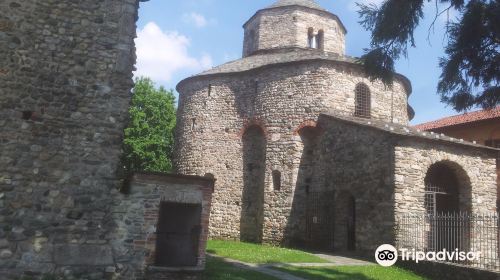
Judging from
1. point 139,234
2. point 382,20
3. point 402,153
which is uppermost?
point 382,20

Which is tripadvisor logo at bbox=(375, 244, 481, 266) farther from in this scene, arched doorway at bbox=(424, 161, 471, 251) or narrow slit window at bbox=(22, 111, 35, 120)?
narrow slit window at bbox=(22, 111, 35, 120)

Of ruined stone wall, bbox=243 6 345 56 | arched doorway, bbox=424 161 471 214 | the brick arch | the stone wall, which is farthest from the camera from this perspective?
ruined stone wall, bbox=243 6 345 56

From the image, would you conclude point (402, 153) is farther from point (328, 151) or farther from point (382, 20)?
point (382, 20)

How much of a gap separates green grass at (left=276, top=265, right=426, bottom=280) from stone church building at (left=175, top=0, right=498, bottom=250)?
1.63 meters

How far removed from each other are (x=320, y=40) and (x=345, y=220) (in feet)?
40.7

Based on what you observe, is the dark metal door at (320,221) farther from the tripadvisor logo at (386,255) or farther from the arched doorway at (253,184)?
the tripadvisor logo at (386,255)

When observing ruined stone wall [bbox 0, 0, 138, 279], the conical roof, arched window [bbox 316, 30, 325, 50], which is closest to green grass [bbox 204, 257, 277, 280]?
ruined stone wall [bbox 0, 0, 138, 279]

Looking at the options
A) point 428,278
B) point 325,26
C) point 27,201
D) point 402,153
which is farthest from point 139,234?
point 325,26

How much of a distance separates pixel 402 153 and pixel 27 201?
1109 centimetres

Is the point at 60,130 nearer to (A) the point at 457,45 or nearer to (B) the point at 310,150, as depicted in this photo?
(A) the point at 457,45

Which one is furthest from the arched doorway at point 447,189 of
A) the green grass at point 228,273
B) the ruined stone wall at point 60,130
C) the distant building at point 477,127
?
the ruined stone wall at point 60,130

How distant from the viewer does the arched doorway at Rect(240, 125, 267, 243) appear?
62.6 feet

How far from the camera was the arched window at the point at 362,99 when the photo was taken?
63.9 feet

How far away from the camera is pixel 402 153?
14070mm
